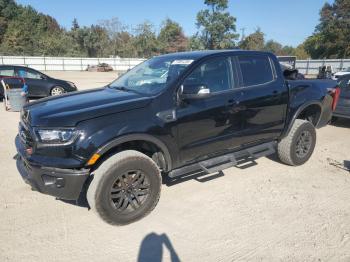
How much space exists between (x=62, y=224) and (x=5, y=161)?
2.67 m

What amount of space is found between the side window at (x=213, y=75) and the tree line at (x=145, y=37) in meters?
55.7

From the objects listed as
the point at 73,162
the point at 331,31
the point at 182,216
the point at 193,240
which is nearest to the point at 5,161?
the point at 73,162

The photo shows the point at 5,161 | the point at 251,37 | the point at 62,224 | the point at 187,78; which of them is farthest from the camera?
the point at 251,37

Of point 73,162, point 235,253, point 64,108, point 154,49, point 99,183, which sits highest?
point 154,49

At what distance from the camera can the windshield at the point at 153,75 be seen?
3.97 metres

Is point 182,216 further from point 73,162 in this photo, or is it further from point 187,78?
point 187,78

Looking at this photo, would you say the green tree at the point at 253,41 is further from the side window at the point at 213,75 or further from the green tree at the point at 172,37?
the side window at the point at 213,75

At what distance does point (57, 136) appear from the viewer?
3.19 metres

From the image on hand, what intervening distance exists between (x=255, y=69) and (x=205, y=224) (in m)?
2.44

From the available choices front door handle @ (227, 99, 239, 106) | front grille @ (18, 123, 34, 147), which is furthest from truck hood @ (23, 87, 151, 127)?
front door handle @ (227, 99, 239, 106)

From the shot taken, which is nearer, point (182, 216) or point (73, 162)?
point (73, 162)

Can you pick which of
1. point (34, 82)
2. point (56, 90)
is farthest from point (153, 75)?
point (34, 82)

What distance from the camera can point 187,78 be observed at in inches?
155

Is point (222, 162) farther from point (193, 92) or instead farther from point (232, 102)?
point (193, 92)
